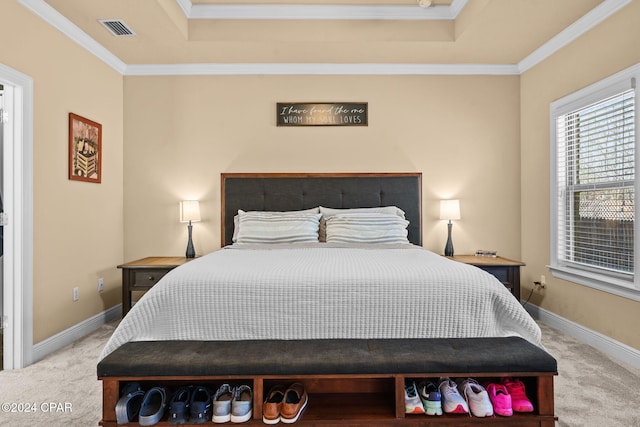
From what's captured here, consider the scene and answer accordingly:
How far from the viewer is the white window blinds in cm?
267

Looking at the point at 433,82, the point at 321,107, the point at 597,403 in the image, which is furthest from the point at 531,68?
the point at 597,403

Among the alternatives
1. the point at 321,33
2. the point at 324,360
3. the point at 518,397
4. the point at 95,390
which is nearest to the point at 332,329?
the point at 324,360

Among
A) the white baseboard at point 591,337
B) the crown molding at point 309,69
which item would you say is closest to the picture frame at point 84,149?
the crown molding at point 309,69

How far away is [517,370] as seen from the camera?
1.65 meters

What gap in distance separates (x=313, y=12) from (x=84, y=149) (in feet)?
7.49

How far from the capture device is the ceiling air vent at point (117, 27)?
2.97 m

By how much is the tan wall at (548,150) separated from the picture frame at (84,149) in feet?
13.4

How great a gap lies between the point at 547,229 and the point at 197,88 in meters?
3.67

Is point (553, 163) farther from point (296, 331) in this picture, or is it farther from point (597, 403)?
point (296, 331)

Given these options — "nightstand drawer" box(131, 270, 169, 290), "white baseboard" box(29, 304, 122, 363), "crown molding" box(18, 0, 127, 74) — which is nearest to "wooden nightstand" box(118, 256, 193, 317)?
"nightstand drawer" box(131, 270, 169, 290)

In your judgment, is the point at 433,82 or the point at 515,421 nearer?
the point at 515,421

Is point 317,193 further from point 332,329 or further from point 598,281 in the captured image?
point 598,281

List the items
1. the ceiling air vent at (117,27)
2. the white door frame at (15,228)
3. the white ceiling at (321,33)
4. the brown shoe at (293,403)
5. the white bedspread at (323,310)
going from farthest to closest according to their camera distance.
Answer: the ceiling air vent at (117,27)
the white ceiling at (321,33)
the white door frame at (15,228)
the white bedspread at (323,310)
the brown shoe at (293,403)

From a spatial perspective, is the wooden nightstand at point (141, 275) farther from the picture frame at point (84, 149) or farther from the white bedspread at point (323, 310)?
the white bedspread at point (323, 310)
